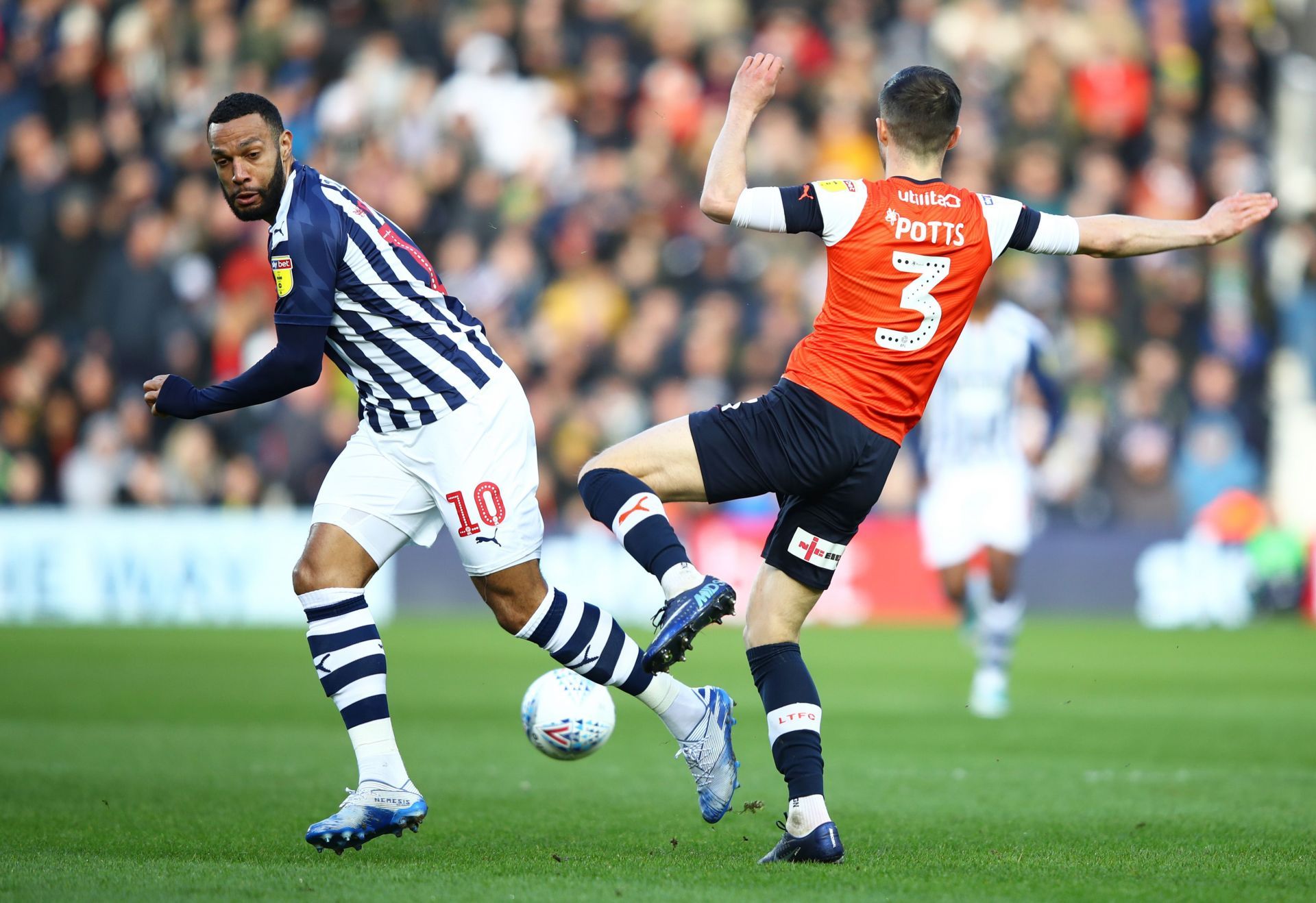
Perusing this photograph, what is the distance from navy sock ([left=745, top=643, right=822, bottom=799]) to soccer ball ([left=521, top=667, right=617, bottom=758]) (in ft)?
2.39

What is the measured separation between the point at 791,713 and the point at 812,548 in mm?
530

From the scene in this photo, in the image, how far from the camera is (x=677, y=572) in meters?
5.04

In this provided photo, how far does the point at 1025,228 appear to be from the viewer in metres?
5.46

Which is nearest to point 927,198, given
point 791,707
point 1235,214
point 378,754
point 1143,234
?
point 1143,234

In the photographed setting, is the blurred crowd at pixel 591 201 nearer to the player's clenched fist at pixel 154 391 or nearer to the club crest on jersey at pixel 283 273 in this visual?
the player's clenched fist at pixel 154 391

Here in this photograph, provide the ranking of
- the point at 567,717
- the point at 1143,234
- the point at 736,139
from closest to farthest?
the point at 736,139, the point at 1143,234, the point at 567,717

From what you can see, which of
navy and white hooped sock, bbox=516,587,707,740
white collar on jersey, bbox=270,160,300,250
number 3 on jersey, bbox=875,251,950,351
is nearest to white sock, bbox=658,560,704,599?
Result: navy and white hooped sock, bbox=516,587,707,740

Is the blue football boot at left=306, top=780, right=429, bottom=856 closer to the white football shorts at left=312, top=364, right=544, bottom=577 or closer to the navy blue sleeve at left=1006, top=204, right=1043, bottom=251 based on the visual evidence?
the white football shorts at left=312, top=364, right=544, bottom=577

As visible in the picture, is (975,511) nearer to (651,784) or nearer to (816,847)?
(651,784)

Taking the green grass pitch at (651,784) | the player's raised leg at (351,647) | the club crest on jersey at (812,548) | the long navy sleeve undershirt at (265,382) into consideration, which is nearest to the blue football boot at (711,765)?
the green grass pitch at (651,784)

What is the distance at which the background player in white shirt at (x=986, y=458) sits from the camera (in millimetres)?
10938

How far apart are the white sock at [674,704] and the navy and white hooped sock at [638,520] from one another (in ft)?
2.14

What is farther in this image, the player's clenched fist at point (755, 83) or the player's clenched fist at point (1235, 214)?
the player's clenched fist at point (1235, 214)

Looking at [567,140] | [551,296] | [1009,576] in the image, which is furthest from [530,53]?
[1009,576]
